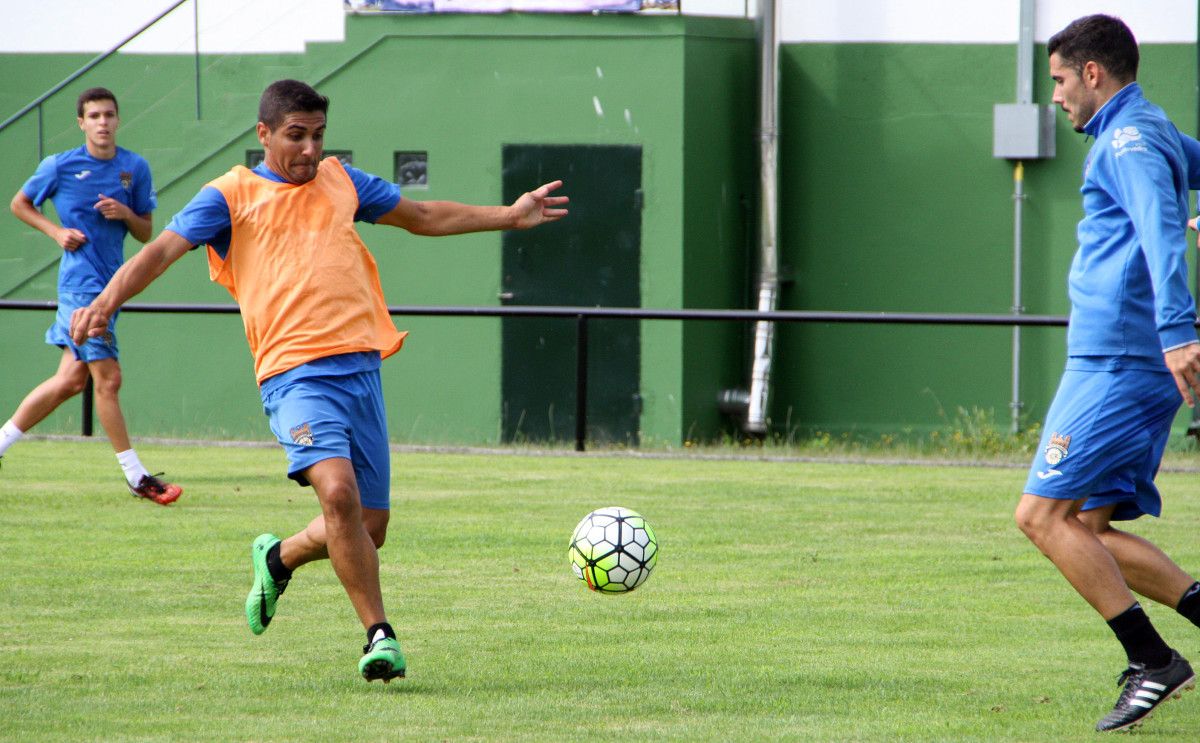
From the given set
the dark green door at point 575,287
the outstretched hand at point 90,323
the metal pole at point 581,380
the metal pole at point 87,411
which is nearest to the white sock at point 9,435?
the metal pole at point 87,411

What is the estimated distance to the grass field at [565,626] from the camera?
586 centimetres

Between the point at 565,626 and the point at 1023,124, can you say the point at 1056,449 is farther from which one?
the point at 1023,124

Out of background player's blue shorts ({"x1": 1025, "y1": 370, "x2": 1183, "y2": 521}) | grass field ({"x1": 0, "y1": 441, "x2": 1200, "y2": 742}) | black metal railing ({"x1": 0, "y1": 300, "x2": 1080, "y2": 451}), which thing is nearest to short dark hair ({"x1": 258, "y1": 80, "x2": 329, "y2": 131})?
grass field ({"x1": 0, "y1": 441, "x2": 1200, "y2": 742})

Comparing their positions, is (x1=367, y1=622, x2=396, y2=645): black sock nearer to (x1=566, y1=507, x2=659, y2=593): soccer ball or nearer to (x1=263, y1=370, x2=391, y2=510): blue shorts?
(x1=263, y1=370, x2=391, y2=510): blue shorts

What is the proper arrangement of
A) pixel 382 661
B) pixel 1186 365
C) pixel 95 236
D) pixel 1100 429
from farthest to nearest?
pixel 95 236 → pixel 382 661 → pixel 1100 429 → pixel 1186 365

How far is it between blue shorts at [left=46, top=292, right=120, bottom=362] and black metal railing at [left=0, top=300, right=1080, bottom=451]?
161 inches

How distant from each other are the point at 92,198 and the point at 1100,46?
7.23 metres

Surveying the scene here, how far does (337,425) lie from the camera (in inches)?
252

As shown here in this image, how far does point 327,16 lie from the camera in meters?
17.1

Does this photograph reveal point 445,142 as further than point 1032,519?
Yes

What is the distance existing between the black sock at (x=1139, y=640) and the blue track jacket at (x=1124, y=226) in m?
0.78

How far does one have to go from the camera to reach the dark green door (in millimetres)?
16500

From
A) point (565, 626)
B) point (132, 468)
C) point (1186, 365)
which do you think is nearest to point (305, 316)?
point (565, 626)

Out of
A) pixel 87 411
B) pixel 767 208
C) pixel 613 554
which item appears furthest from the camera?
pixel 767 208
